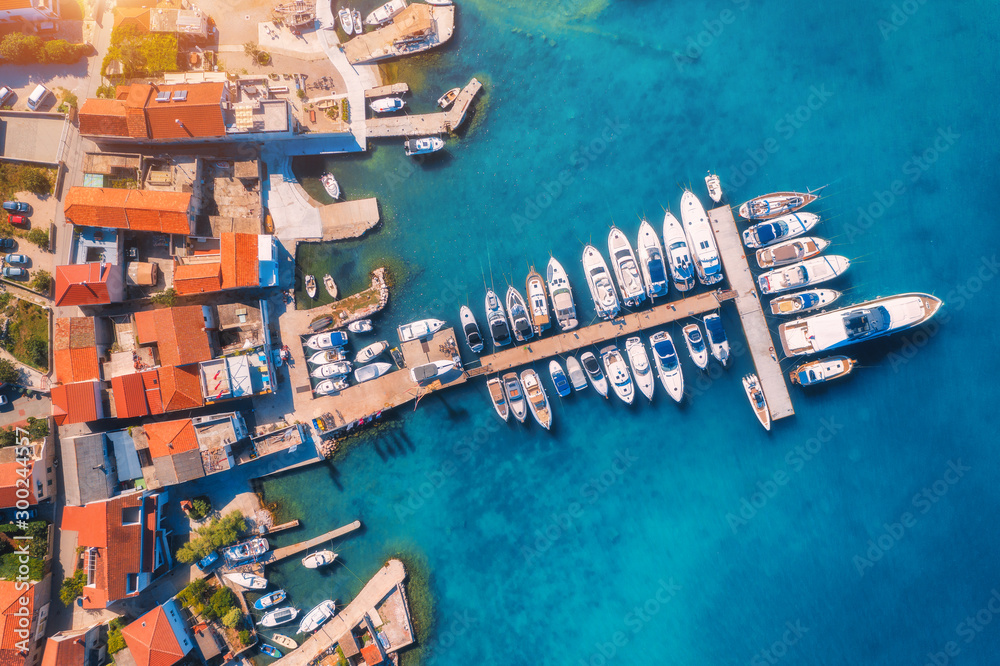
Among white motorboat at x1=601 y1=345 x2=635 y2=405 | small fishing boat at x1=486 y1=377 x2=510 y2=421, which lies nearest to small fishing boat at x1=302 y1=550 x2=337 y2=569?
small fishing boat at x1=486 y1=377 x2=510 y2=421

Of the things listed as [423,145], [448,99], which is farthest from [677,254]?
[448,99]

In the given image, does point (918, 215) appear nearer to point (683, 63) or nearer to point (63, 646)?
point (683, 63)

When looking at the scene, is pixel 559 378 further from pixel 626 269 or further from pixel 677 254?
pixel 677 254

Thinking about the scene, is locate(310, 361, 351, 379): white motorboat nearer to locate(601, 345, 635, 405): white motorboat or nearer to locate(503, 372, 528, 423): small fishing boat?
locate(503, 372, 528, 423): small fishing boat

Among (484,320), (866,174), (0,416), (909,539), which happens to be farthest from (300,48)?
(909,539)

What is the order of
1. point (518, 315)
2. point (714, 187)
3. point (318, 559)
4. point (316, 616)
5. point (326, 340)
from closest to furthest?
1. point (326, 340)
2. point (318, 559)
3. point (316, 616)
4. point (518, 315)
5. point (714, 187)

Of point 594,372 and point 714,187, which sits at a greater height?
point 714,187
